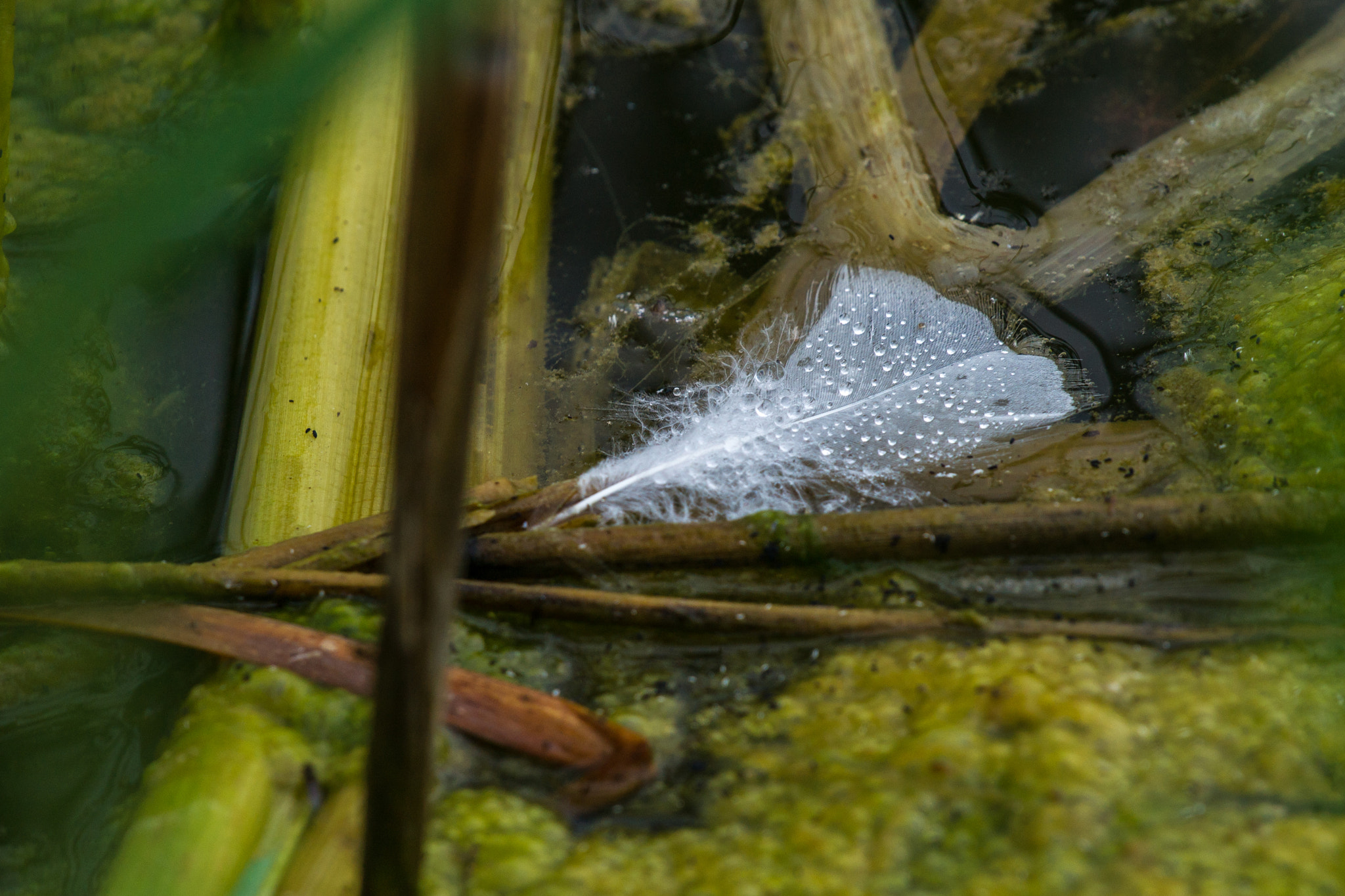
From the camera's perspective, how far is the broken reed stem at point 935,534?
1.40 m

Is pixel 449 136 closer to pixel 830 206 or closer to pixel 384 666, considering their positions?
pixel 384 666

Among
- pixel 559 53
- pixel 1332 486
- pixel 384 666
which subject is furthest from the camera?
pixel 559 53

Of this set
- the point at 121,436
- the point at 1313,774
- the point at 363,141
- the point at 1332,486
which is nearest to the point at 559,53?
the point at 363,141

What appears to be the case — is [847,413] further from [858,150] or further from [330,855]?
[330,855]

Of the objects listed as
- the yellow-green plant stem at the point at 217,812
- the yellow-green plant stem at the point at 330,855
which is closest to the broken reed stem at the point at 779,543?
the yellow-green plant stem at the point at 217,812

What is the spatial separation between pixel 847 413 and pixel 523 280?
0.84m

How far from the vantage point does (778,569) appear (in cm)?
151

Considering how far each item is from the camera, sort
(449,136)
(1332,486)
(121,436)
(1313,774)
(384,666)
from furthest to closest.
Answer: (121,436), (1332,486), (1313,774), (384,666), (449,136)

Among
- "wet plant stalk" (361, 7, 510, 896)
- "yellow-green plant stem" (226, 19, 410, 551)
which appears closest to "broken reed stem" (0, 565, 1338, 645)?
"yellow-green plant stem" (226, 19, 410, 551)

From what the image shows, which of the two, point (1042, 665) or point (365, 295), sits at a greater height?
point (365, 295)

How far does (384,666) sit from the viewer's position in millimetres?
696

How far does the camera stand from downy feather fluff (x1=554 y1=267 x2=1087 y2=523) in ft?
5.70

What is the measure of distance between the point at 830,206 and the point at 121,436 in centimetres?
169

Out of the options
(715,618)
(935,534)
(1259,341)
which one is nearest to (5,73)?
(715,618)
